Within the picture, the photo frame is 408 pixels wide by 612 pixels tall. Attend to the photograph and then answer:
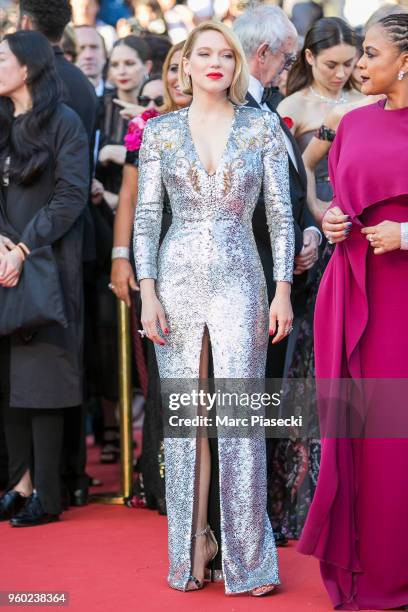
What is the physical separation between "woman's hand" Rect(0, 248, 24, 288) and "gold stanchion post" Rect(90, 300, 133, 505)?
0.90 metres

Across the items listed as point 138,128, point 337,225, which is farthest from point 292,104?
point 337,225

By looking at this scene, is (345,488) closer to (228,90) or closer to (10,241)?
(228,90)

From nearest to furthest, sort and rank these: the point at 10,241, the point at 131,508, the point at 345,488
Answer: the point at 345,488, the point at 10,241, the point at 131,508

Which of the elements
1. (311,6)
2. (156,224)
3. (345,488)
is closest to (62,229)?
(156,224)

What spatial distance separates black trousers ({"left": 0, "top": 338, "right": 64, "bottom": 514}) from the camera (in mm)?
6141

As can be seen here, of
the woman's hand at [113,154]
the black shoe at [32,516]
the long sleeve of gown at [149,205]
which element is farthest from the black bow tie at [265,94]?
the black shoe at [32,516]

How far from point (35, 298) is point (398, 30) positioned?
2.08m

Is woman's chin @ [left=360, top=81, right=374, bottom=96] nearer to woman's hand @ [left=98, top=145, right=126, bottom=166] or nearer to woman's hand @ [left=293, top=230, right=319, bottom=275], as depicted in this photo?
woman's hand @ [left=293, top=230, right=319, bottom=275]

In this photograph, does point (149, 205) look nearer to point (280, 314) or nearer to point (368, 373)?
point (280, 314)

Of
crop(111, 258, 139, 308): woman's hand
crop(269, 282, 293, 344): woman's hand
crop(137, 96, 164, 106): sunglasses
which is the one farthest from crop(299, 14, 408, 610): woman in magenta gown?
crop(137, 96, 164, 106): sunglasses

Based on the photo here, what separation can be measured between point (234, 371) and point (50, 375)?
4.86ft

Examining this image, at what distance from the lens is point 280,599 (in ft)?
15.9

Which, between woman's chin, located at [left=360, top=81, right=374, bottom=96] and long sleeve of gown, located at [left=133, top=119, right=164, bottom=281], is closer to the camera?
woman's chin, located at [left=360, top=81, right=374, bottom=96]

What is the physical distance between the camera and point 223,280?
4836 millimetres
